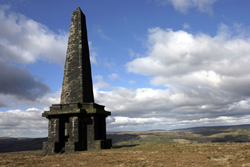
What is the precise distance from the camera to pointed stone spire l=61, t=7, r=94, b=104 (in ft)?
61.2

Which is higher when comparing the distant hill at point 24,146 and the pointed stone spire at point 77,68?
the pointed stone spire at point 77,68

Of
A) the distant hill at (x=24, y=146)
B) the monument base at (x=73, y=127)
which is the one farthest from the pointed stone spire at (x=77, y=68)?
the distant hill at (x=24, y=146)

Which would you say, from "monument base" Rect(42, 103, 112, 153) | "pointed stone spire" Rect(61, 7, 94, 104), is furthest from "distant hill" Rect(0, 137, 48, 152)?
"pointed stone spire" Rect(61, 7, 94, 104)

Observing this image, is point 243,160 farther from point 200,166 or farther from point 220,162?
point 200,166

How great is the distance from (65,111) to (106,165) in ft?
28.1

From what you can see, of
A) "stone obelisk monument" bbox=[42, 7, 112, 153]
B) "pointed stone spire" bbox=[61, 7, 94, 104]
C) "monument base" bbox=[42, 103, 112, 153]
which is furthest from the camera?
"pointed stone spire" bbox=[61, 7, 94, 104]

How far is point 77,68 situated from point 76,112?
4.79 m

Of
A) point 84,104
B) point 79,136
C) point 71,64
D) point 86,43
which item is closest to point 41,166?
point 79,136

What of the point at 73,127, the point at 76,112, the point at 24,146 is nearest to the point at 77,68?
the point at 76,112

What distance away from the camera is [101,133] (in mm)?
19203

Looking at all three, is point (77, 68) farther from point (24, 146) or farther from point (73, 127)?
point (24, 146)

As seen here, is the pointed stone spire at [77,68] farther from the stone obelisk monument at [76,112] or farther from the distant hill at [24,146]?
the distant hill at [24,146]

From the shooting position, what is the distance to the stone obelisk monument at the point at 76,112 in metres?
16.6

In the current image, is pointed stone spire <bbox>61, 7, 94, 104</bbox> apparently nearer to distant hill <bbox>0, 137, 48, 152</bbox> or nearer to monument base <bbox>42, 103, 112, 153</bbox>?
monument base <bbox>42, 103, 112, 153</bbox>
